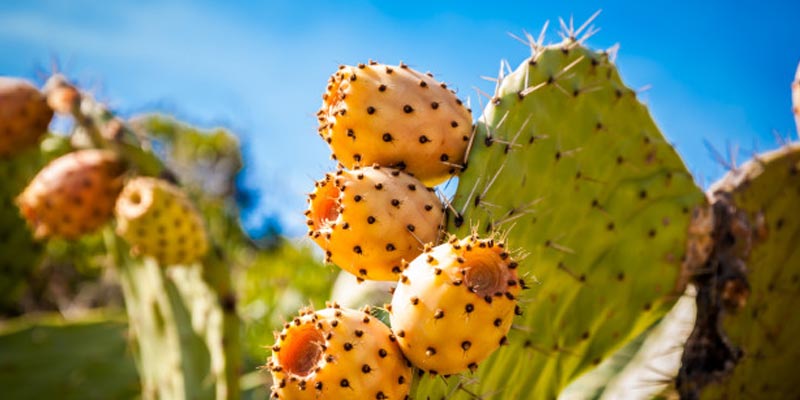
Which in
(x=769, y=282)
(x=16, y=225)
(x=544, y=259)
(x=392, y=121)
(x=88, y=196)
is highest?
(x=16, y=225)

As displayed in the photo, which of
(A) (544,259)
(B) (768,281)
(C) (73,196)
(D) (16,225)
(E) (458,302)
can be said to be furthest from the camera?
(D) (16,225)

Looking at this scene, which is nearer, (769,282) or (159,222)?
(769,282)

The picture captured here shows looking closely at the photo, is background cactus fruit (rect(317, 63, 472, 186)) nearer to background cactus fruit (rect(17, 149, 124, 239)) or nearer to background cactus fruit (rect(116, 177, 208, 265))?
background cactus fruit (rect(116, 177, 208, 265))

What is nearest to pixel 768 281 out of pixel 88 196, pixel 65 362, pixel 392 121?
pixel 392 121

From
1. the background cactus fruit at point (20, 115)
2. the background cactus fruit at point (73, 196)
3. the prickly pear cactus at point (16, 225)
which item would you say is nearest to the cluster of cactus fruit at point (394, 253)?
the background cactus fruit at point (73, 196)

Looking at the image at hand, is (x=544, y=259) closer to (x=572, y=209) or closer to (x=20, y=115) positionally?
(x=572, y=209)

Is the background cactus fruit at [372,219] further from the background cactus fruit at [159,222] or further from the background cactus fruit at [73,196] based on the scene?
the background cactus fruit at [73,196]

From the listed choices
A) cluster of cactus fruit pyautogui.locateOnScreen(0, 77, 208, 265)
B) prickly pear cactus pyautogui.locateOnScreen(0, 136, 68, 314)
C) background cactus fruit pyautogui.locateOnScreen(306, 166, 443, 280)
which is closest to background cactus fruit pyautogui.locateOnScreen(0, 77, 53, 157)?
cluster of cactus fruit pyautogui.locateOnScreen(0, 77, 208, 265)
